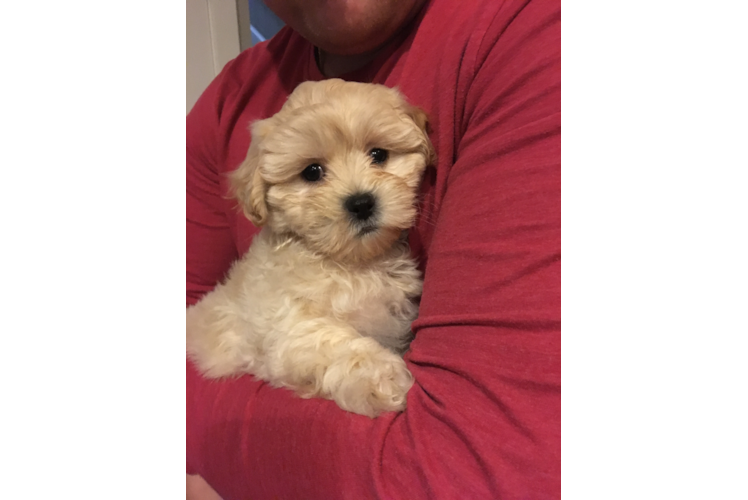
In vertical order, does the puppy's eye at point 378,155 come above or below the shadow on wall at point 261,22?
below

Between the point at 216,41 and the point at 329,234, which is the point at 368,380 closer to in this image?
the point at 329,234

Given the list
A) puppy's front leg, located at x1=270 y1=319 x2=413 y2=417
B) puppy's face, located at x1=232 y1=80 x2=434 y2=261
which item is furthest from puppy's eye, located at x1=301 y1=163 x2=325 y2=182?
puppy's front leg, located at x1=270 y1=319 x2=413 y2=417

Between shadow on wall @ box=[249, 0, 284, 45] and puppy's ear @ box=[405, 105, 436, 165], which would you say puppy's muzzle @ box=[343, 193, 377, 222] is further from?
shadow on wall @ box=[249, 0, 284, 45]

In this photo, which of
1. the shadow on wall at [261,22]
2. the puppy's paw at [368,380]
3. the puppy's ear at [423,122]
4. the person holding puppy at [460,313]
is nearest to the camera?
the person holding puppy at [460,313]

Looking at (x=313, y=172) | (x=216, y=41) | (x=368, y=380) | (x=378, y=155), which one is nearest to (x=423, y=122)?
(x=378, y=155)

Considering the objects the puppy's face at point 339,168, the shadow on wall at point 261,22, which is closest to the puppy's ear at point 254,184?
the puppy's face at point 339,168

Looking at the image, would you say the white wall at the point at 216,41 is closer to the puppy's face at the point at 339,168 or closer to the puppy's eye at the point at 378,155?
the puppy's face at the point at 339,168

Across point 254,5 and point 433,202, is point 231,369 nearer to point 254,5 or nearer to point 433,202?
point 433,202
